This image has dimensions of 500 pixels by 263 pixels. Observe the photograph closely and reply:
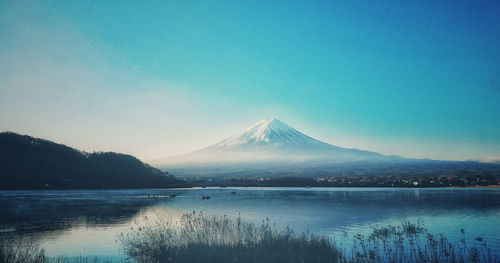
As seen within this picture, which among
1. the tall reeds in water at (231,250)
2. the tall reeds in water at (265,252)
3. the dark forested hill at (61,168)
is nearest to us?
the tall reeds in water at (265,252)

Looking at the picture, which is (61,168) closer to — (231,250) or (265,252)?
(231,250)

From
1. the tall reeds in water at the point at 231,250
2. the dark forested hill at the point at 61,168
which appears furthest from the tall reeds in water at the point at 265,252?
the dark forested hill at the point at 61,168

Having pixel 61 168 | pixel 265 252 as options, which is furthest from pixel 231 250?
pixel 61 168

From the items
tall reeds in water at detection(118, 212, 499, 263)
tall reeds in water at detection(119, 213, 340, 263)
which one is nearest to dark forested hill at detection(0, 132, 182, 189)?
tall reeds in water at detection(118, 212, 499, 263)

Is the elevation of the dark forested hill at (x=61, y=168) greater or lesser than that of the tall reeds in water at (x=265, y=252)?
greater

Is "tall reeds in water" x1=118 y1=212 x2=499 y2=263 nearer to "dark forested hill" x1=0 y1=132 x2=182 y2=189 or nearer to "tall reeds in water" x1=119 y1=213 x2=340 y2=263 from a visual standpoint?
"tall reeds in water" x1=119 y1=213 x2=340 y2=263

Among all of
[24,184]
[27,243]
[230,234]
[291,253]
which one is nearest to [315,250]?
[291,253]

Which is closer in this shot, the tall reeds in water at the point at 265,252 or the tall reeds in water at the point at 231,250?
the tall reeds in water at the point at 265,252

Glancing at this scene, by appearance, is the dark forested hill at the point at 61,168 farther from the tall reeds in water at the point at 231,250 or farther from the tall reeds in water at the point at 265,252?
the tall reeds in water at the point at 231,250
